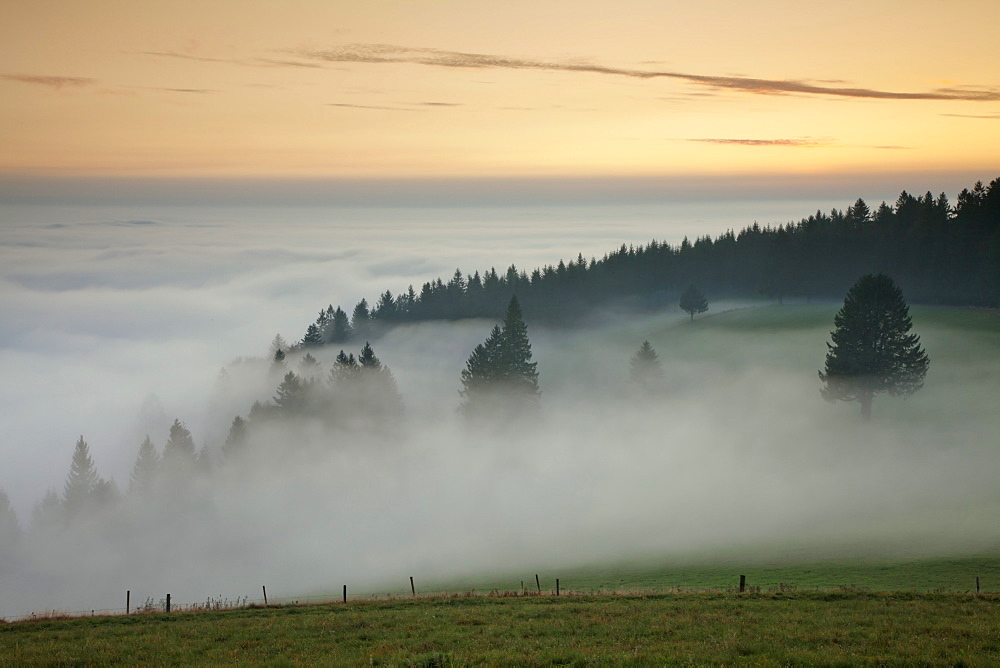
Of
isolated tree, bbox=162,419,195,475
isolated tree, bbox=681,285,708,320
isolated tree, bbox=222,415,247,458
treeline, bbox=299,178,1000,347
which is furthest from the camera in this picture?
isolated tree, bbox=681,285,708,320

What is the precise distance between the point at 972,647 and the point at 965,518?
3953 cm

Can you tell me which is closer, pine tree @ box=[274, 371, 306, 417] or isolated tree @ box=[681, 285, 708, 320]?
pine tree @ box=[274, 371, 306, 417]

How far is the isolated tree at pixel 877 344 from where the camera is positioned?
7069 centimetres

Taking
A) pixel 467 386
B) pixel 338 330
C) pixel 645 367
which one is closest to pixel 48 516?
pixel 467 386

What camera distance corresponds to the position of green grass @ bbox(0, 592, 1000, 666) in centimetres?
1772

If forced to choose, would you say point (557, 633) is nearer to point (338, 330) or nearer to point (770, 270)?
point (770, 270)

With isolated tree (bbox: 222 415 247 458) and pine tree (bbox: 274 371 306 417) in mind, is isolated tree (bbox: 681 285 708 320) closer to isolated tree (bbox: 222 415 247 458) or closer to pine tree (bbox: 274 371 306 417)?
pine tree (bbox: 274 371 306 417)

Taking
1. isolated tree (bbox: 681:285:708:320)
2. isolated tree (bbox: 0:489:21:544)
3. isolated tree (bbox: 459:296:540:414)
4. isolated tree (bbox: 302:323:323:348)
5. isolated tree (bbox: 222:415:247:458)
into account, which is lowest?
isolated tree (bbox: 0:489:21:544)

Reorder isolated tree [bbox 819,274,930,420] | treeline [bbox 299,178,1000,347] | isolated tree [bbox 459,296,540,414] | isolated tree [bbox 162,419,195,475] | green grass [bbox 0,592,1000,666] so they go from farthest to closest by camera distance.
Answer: treeline [bbox 299,178,1000,347] < isolated tree [bbox 162,419,195,475] < isolated tree [bbox 459,296,540,414] < isolated tree [bbox 819,274,930,420] < green grass [bbox 0,592,1000,666]

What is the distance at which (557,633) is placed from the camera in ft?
71.6

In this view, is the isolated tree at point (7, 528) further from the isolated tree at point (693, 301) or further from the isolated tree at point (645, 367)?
the isolated tree at point (693, 301)

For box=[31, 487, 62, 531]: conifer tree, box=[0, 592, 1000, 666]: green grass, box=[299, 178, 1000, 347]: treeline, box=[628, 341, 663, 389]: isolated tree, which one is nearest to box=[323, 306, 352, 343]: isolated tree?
box=[299, 178, 1000, 347]: treeline

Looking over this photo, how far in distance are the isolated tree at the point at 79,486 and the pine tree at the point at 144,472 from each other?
6.30 meters

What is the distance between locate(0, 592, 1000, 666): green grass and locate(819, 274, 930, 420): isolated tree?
48047 millimetres
